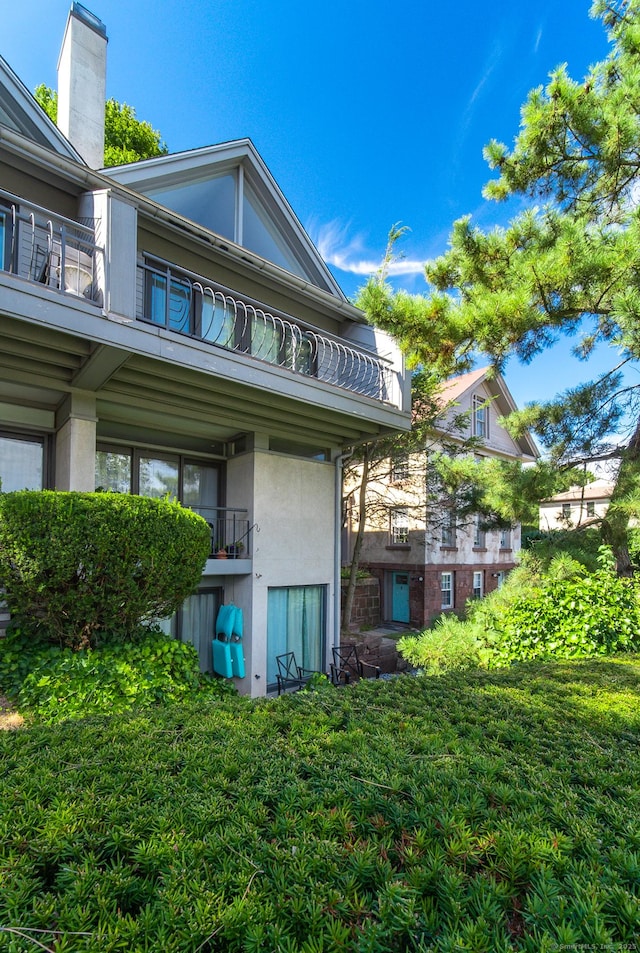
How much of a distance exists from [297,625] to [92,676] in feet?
15.0

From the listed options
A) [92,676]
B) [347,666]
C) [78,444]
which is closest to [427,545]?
[347,666]

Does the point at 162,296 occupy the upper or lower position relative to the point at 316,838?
upper

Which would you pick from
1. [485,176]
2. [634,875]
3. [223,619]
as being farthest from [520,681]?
[485,176]

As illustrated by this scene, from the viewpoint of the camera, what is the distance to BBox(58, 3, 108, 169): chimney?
25.1ft

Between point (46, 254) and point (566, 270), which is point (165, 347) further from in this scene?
point (566, 270)

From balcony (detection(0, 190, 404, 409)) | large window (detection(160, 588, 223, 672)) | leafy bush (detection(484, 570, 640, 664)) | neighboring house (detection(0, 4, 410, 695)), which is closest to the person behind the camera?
balcony (detection(0, 190, 404, 409))

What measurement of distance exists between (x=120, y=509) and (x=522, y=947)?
519cm

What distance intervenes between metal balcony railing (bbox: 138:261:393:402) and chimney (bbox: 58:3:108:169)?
7.98ft

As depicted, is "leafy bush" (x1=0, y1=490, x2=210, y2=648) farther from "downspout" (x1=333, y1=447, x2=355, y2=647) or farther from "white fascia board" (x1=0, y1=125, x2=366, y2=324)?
"downspout" (x1=333, y1=447, x2=355, y2=647)

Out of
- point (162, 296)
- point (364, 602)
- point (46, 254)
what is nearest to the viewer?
point (46, 254)

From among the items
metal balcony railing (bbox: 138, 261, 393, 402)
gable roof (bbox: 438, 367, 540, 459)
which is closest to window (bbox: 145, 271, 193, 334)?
metal balcony railing (bbox: 138, 261, 393, 402)

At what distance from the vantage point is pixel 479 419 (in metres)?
19.3

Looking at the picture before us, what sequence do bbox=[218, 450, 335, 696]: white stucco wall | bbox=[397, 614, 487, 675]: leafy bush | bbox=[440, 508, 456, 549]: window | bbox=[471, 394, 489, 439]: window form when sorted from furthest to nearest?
bbox=[471, 394, 489, 439]: window
bbox=[440, 508, 456, 549]: window
bbox=[218, 450, 335, 696]: white stucco wall
bbox=[397, 614, 487, 675]: leafy bush

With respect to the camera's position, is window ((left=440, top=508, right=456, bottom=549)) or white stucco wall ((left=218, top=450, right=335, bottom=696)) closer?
white stucco wall ((left=218, top=450, right=335, bottom=696))
